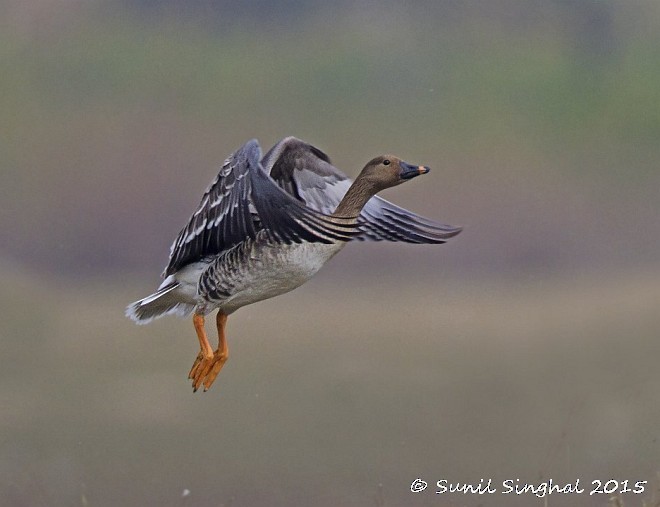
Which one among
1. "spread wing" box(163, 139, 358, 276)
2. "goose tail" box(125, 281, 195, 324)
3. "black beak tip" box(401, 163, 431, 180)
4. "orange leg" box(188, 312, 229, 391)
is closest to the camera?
"spread wing" box(163, 139, 358, 276)

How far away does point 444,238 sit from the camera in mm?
6281

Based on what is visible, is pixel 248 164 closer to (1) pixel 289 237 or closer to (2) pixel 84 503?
(1) pixel 289 237

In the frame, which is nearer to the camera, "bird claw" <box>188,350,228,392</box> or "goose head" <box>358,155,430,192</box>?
"goose head" <box>358,155,430,192</box>

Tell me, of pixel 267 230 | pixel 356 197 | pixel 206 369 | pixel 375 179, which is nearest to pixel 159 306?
pixel 206 369

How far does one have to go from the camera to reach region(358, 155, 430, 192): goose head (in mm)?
5824

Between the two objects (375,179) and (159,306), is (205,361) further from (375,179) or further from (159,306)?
(375,179)

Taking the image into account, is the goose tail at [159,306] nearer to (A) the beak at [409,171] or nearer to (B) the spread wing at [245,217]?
(B) the spread wing at [245,217]

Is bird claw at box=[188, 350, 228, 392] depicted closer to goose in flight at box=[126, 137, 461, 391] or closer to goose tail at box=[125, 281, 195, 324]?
goose in flight at box=[126, 137, 461, 391]

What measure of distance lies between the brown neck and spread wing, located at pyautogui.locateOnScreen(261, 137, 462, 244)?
13.0 inches

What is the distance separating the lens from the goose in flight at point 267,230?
5.59 metres

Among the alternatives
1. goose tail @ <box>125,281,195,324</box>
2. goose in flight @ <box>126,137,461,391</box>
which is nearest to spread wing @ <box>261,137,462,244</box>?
goose in flight @ <box>126,137,461,391</box>

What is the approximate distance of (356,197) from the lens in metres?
5.89

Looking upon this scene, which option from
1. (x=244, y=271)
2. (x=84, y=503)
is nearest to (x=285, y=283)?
(x=244, y=271)

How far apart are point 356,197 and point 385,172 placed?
0.16 metres
